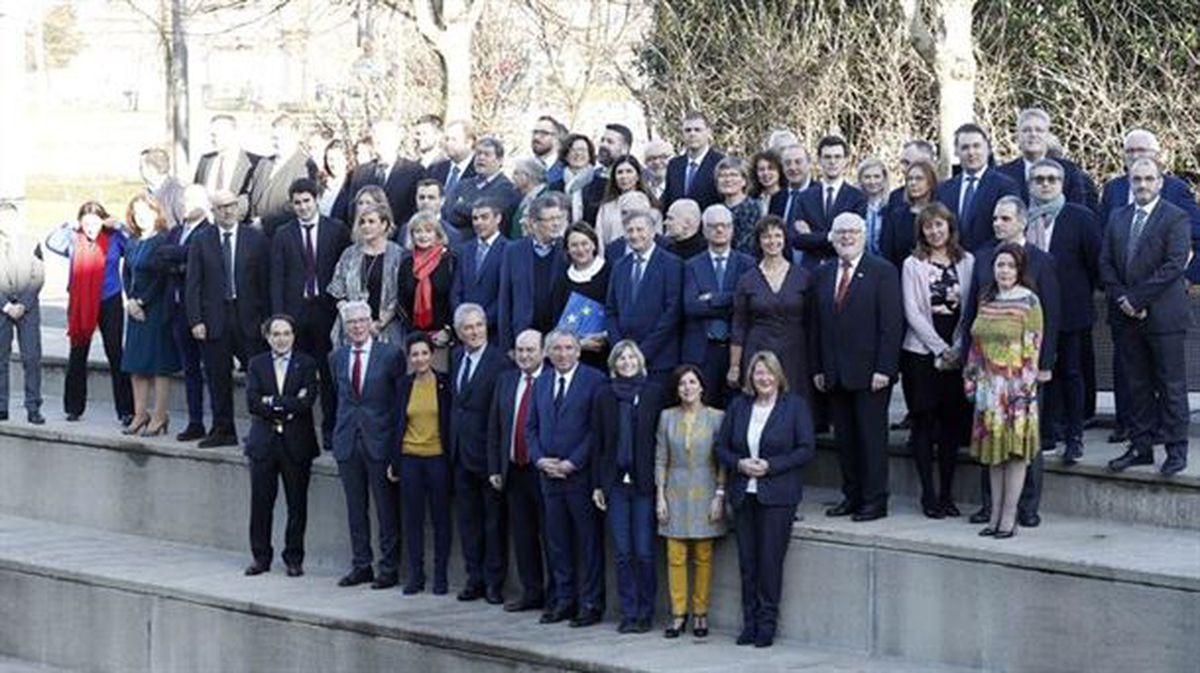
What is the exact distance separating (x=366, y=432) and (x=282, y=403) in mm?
702

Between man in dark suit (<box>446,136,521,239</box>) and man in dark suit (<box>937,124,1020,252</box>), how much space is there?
11.3 feet

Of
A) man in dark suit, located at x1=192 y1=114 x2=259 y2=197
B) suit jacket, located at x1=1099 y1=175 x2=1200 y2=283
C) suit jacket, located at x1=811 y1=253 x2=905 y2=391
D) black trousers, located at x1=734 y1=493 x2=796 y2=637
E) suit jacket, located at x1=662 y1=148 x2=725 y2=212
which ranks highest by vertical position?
man in dark suit, located at x1=192 y1=114 x2=259 y2=197

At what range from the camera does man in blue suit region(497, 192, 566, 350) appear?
15578mm

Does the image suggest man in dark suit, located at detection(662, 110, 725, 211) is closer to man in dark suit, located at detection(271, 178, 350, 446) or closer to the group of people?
the group of people

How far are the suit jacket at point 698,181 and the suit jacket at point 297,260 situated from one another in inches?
100

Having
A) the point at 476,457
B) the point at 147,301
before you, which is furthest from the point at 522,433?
the point at 147,301

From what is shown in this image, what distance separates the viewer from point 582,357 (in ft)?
51.1

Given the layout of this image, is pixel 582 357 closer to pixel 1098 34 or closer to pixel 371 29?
pixel 1098 34

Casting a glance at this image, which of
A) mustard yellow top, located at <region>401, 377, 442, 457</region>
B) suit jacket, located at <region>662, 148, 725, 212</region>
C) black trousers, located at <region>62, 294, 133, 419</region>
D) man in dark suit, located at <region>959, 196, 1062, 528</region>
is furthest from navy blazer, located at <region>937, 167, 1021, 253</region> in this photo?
black trousers, located at <region>62, 294, 133, 419</region>

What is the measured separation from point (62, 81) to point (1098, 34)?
55660 mm

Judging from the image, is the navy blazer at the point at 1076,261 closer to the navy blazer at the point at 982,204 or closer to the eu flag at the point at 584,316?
the navy blazer at the point at 982,204

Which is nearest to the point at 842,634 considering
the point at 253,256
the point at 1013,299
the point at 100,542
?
the point at 1013,299

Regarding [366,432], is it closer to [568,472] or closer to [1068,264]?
[568,472]

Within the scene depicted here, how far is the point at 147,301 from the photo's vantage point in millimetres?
18734
